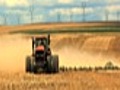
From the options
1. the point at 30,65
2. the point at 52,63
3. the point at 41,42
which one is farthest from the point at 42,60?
the point at 41,42

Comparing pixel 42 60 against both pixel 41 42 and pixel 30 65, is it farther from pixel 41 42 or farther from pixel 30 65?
pixel 41 42

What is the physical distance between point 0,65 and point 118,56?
87.0 feet

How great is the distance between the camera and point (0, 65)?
49.2 meters

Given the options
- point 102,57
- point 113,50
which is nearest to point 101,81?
point 102,57

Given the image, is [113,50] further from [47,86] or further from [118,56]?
[47,86]

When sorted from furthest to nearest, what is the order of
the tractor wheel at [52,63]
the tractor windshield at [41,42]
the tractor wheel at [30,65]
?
the tractor windshield at [41,42] → the tractor wheel at [30,65] → the tractor wheel at [52,63]

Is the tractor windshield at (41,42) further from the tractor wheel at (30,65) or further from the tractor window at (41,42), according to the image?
the tractor wheel at (30,65)

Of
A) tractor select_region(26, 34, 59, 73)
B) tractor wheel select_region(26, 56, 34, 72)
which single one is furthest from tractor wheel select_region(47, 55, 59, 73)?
tractor wheel select_region(26, 56, 34, 72)

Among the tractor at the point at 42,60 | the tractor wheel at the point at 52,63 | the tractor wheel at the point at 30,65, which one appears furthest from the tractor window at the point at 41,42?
the tractor wheel at the point at 52,63

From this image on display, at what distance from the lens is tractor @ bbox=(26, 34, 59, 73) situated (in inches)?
1410

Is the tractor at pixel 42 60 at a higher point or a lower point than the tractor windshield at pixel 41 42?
lower

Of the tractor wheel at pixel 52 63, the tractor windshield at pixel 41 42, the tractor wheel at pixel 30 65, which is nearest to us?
the tractor wheel at pixel 52 63

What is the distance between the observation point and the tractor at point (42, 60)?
35.8 m

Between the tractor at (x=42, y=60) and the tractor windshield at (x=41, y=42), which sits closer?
the tractor at (x=42, y=60)
